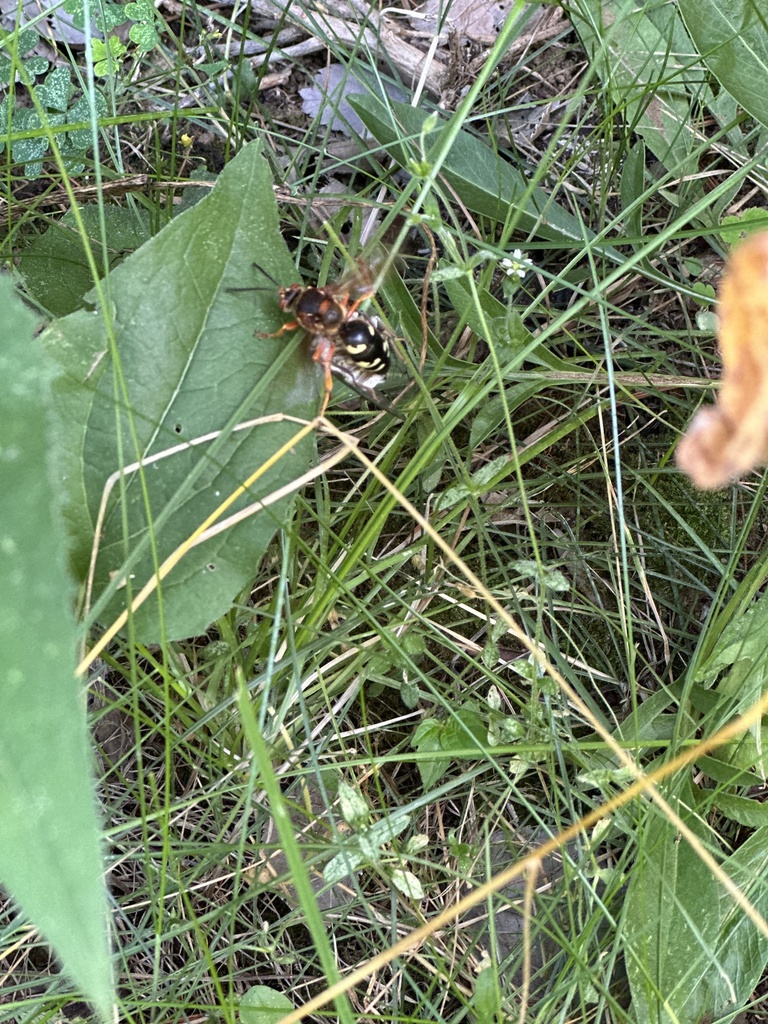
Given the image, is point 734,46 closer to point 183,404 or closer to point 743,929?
point 183,404

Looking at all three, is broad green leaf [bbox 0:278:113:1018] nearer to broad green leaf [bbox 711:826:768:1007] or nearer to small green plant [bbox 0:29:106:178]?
broad green leaf [bbox 711:826:768:1007]

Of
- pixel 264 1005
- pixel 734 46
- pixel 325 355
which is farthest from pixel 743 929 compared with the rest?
pixel 734 46

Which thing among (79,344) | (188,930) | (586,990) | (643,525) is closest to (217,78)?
(79,344)

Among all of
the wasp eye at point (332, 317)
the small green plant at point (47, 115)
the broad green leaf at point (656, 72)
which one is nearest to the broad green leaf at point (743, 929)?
the wasp eye at point (332, 317)

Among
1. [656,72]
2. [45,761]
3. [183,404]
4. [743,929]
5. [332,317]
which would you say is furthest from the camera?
[656,72]

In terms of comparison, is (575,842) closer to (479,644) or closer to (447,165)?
(479,644)

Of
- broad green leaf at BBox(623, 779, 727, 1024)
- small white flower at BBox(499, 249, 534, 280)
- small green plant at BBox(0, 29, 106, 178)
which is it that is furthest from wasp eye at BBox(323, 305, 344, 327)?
broad green leaf at BBox(623, 779, 727, 1024)
